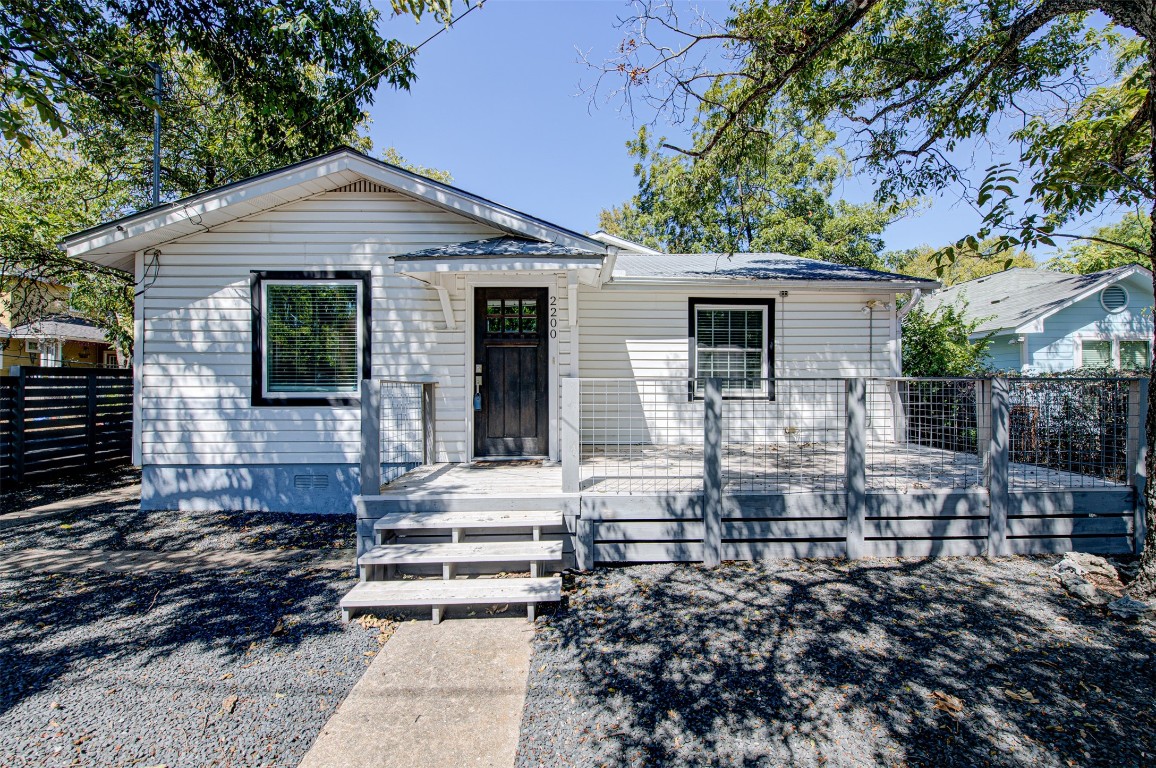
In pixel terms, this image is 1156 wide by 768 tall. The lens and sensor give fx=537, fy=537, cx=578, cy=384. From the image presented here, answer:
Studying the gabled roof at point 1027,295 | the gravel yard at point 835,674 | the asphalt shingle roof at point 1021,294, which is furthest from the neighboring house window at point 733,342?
the asphalt shingle roof at point 1021,294

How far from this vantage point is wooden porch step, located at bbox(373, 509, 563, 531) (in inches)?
171

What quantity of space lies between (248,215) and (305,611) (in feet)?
15.8

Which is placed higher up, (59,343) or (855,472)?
(59,343)

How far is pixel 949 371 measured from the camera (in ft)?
33.8

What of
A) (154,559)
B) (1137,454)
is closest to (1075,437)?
(1137,454)

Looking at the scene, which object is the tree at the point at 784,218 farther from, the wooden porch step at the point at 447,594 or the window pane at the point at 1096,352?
the wooden porch step at the point at 447,594

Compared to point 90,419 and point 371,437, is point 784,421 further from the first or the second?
point 90,419

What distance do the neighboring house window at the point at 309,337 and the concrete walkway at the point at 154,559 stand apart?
6.18 ft

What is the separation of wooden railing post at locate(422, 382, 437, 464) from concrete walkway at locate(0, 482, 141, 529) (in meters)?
4.14

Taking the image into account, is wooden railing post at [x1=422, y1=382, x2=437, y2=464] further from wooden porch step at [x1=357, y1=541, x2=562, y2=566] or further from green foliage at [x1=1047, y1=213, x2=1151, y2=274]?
green foliage at [x1=1047, y1=213, x2=1151, y2=274]

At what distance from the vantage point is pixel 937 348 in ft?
34.6

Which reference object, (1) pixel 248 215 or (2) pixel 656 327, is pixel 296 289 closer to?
(1) pixel 248 215

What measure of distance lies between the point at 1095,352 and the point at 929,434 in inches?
363

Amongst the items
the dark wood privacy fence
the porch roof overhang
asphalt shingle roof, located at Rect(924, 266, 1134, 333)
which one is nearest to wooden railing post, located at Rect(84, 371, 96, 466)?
the dark wood privacy fence
